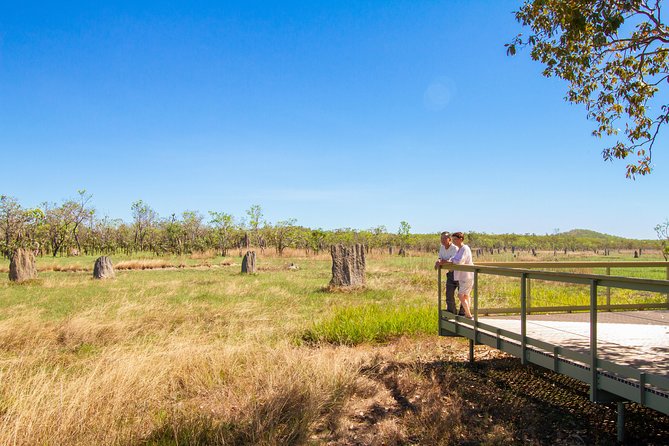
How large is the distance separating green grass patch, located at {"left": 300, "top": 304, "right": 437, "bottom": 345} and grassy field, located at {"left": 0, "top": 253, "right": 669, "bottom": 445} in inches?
1.0

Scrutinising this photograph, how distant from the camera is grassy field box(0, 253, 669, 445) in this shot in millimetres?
4805

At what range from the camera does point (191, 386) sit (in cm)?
610

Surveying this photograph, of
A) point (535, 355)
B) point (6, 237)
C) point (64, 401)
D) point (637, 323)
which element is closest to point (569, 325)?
point (637, 323)

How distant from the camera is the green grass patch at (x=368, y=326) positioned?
28.1 ft

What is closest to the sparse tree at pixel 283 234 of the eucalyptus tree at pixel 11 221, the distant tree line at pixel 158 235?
the distant tree line at pixel 158 235

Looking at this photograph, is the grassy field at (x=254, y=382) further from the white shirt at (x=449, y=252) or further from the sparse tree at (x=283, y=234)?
the sparse tree at (x=283, y=234)

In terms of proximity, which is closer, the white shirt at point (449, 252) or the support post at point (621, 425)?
the support post at point (621, 425)

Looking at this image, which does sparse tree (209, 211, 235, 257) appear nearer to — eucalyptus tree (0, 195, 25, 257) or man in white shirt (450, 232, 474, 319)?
eucalyptus tree (0, 195, 25, 257)

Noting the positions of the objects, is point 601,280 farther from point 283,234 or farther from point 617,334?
point 283,234

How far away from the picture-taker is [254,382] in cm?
601

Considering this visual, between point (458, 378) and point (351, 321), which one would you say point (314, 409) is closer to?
point (458, 378)

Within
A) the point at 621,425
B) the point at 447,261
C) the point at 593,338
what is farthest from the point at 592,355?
the point at 447,261

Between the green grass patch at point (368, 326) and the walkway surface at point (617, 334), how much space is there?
237 centimetres

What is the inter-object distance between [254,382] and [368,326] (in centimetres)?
325
